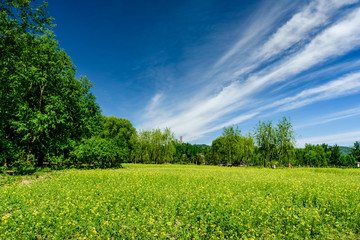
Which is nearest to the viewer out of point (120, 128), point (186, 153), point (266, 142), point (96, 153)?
point (96, 153)

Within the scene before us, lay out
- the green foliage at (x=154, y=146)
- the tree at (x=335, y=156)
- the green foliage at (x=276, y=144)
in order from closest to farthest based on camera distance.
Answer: the green foliage at (x=276, y=144), the green foliage at (x=154, y=146), the tree at (x=335, y=156)

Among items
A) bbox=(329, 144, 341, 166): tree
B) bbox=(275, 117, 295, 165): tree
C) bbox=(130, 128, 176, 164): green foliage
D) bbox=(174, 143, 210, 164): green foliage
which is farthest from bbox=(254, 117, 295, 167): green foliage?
bbox=(329, 144, 341, 166): tree

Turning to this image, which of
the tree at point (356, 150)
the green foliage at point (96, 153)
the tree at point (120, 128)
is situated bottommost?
the green foliage at point (96, 153)

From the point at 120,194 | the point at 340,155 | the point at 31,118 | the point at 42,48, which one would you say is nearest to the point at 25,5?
the point at 42,48

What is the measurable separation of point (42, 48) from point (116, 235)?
85.9ft

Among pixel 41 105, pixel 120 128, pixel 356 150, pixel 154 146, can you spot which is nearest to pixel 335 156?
pixel 356 150

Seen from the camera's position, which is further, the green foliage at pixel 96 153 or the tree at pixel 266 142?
the tree at pixel 266 142

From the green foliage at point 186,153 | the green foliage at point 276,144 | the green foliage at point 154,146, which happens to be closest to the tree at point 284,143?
the green foliage at point 276,144

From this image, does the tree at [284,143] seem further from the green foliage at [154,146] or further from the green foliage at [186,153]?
the green foliage at [186,153]

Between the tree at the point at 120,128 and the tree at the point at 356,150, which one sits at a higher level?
the tree at the point at 120,128

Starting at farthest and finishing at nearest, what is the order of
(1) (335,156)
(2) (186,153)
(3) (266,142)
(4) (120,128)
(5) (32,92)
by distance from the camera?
1. (2) (186,153)
2. (1) (335,156)
3. (4) (120,128)
4. (3) (266,142)
5. (5) (32,92)

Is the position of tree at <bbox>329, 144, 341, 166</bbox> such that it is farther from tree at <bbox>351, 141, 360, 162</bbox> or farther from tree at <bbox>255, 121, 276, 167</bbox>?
tree at <bbox>255, 121, 276, 167</bbox>

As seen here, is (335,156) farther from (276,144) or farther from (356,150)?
(276,144)

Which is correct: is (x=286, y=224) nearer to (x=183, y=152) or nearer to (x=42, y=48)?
(x=42, y=48)
